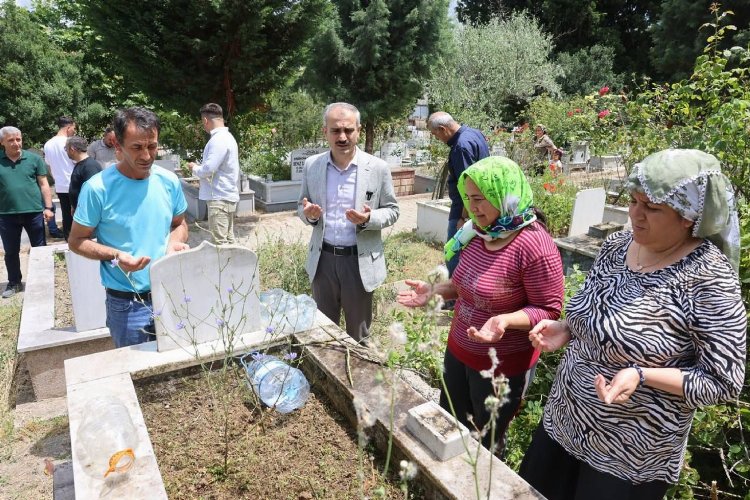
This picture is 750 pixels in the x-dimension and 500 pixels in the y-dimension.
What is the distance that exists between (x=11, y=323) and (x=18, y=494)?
2.49m

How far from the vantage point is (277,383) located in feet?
7.30

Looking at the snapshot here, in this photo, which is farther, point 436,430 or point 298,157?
point 298,157

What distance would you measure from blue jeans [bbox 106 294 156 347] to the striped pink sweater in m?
1.55

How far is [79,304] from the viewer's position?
11.6 ft

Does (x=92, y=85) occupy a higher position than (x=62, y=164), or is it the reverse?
(x=92, y=85)

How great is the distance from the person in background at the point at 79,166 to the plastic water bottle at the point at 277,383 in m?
3.96

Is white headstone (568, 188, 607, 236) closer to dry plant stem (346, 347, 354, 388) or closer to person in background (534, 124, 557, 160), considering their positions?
person in background (534, 124, 557, 160)

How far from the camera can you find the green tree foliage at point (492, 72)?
16234 mm

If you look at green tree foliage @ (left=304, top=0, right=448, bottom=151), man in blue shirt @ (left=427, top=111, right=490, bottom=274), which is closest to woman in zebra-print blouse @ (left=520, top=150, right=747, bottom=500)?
man in blue shirt @ (left=427, top=111, right=490, bottom=274)

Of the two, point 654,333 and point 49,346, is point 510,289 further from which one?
point 49,346

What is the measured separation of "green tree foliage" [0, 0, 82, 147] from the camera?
12.1m

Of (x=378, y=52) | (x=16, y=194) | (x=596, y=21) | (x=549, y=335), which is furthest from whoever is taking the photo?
(x=596, y=21)

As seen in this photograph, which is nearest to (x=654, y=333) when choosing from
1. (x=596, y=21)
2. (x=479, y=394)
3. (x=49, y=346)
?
(x=479, y=394)

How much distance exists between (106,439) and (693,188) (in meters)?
1.98
